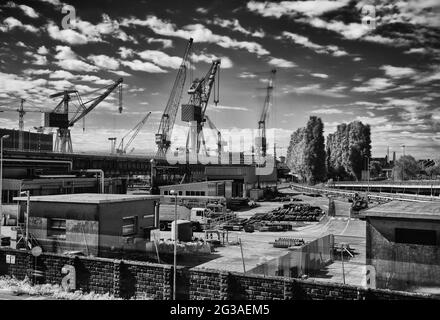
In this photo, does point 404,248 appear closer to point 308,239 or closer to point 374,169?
point 308,239

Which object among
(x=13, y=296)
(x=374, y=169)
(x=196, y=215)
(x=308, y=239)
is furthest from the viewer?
(x=374, y=169)

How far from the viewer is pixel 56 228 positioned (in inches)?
941

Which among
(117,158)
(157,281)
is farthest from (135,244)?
(117,158)

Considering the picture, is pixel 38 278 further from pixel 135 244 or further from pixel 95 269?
pixel 135 244

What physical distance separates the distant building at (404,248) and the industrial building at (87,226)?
13.1 m

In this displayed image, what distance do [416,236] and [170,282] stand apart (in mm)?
11071

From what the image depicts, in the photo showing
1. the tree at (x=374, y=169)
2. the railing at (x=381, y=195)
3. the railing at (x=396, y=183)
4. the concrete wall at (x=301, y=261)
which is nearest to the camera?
the concrete wall at (x=301, y=261)

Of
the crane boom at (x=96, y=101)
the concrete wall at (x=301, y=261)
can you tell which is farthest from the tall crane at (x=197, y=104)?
the concrete wall at (x=301, y=261)

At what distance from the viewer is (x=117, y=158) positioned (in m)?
94.5

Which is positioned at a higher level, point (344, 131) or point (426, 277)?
point (344, 131)

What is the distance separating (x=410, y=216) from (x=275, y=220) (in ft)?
109

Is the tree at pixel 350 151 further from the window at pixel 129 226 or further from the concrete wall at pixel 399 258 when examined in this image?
the concrete wall at pixel 399 258

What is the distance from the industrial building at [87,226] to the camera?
22234 millimetres

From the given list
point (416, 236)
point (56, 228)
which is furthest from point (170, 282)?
point (56, 228)
